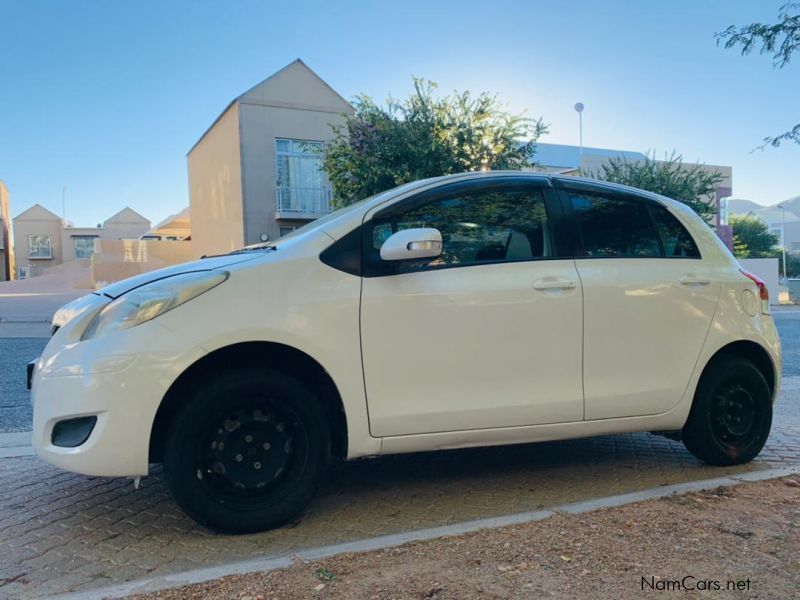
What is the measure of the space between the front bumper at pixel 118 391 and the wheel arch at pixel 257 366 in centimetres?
7

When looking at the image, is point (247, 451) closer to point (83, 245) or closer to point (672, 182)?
point (672, 182)

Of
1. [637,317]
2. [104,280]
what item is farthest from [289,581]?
[104,280]

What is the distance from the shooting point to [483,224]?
3.70 m

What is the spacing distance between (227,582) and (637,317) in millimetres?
2561

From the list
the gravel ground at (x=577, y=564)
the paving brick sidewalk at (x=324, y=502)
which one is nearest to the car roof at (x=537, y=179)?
the paving brick sidewalk at (x=324, y=502)

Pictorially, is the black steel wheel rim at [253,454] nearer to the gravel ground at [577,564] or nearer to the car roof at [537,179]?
the gravel ground at [577,564]

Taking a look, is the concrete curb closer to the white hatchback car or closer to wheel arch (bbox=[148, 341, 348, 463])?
the white hatchback car

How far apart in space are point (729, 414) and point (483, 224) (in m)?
1.98

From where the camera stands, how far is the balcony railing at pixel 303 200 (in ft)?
78.9

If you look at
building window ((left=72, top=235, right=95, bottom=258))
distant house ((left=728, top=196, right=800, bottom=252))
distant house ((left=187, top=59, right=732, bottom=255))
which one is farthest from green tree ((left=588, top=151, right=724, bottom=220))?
distant house ((left=728, top=196, right=800, bottom=252))

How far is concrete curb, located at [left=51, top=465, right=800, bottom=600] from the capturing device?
2.56 meters

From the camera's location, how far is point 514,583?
8.27 ft

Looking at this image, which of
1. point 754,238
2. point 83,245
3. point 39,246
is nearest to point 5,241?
point 39,246

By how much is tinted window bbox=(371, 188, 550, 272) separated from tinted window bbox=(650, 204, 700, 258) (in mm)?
860
